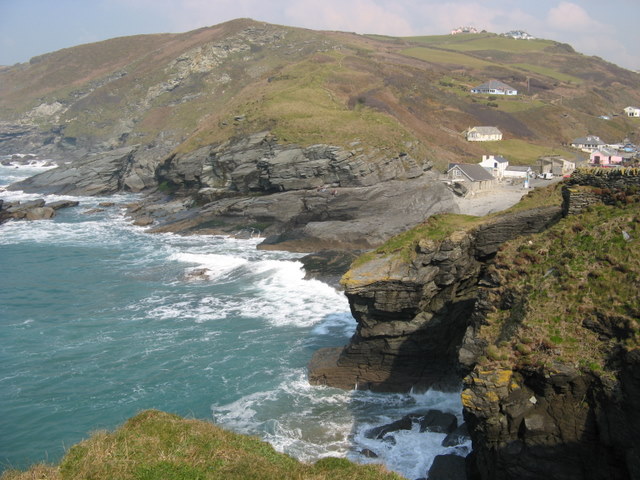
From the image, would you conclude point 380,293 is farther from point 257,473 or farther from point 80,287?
point 80,287

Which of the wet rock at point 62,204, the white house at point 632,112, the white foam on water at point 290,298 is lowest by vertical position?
the white foam on water at point 290,298

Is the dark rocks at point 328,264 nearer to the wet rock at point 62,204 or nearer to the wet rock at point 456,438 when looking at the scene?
the wet rock at point 456,438

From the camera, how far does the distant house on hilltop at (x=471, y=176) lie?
58781mm

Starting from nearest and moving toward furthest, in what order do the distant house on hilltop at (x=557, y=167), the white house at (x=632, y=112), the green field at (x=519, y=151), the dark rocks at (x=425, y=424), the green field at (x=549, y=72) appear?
the dark rocks at (x=425, y=424) → the distant house on hilltop at (x=557, y=167) → the green field at (x=519, y=151) → the white house at (x=632, y=112) → the green field at (x=549, y=72)

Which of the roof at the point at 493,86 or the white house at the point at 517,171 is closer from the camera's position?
the white house at the point at 517,171

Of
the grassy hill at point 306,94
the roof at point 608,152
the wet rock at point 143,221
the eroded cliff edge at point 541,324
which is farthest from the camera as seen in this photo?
the roof at point 608,152

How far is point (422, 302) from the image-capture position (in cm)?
2064

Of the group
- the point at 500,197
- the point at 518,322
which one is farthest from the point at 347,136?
the point at 518,322

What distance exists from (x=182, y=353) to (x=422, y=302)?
12.3 m

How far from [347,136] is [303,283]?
89.1 ft

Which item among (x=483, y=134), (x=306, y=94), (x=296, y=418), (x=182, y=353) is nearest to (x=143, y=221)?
(x=306, y=94)

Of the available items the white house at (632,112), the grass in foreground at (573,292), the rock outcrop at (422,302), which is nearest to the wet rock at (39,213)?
the rock outcrop at (422,302)

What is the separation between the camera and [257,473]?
1170 cm

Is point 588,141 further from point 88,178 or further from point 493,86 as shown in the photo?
point 88,178
